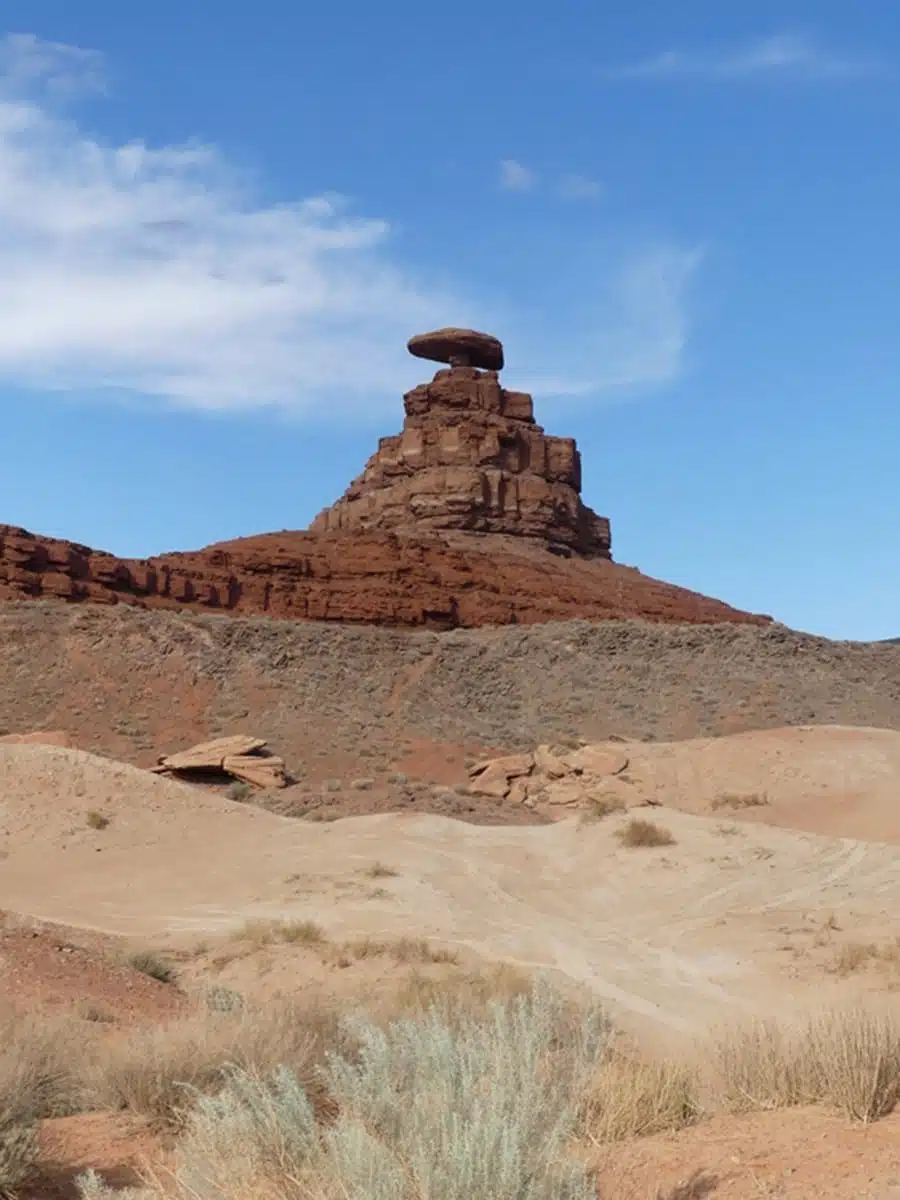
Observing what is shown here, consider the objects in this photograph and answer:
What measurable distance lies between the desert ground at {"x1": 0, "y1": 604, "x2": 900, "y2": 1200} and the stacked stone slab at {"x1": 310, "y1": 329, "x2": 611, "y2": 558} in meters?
19.9

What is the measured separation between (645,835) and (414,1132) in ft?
52.7

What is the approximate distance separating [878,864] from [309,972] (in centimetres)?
951

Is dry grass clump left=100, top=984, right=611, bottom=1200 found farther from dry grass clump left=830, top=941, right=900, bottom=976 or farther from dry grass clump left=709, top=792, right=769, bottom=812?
dry grass clump left=709, top=792, right=769, bottom=812

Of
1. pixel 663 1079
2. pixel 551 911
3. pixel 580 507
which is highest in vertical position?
pixel 580 507

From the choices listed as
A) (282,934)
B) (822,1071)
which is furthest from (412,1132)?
(282,934)

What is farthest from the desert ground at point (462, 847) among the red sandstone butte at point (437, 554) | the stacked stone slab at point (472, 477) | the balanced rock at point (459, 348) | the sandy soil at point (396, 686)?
the balanced rock at point (459, 348)

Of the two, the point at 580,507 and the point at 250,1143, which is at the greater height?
the point at 580,507

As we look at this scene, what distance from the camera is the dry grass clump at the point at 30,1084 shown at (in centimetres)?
434

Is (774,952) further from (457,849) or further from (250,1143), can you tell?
(250,1143)

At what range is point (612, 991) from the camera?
36.8 ft

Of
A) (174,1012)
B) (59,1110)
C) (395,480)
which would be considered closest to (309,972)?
(174,1012)

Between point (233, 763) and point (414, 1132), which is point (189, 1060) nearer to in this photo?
point (414, 1132)

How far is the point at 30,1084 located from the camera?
17.5 ft

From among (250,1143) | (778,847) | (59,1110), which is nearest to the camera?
(250,1143)
